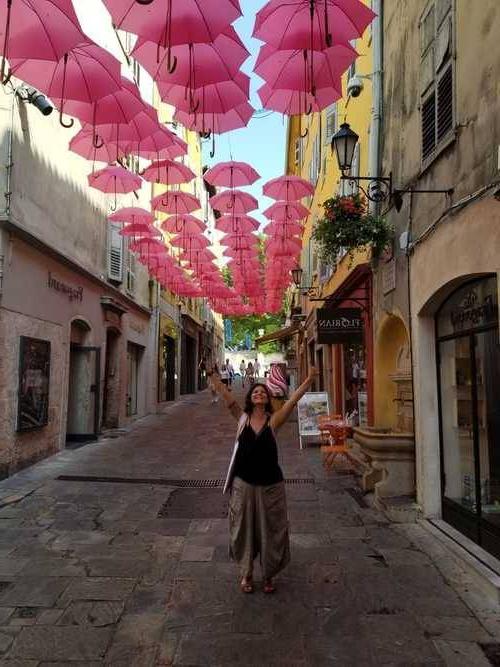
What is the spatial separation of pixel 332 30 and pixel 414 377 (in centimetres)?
414

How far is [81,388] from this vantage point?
13078mm

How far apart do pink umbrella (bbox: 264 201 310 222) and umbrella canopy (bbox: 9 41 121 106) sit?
6727 millimetres

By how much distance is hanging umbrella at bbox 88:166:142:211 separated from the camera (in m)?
10.4

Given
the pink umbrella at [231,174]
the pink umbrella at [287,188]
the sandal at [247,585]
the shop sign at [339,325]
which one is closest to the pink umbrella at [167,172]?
the pink umbrella at [231,174]

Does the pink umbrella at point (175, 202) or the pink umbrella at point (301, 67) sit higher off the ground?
the pink umbrella at point (175, 202)

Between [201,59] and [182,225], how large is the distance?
7.71 meters

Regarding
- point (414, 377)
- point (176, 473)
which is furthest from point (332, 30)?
point (176, 473)

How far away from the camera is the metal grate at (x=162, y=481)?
28.2 feet

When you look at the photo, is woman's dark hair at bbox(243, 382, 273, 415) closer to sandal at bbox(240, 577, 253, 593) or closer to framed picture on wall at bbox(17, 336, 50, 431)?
sandal at bbox(240, 577, 253, 593)

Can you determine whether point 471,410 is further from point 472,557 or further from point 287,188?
point 287,188

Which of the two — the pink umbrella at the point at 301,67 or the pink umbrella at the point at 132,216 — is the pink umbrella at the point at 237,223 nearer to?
the pink umbrella at the point at 132,216

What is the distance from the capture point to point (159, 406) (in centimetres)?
2180

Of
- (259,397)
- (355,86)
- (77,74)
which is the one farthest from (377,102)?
(259,397)

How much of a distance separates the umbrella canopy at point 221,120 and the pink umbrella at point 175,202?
4.62 meters
